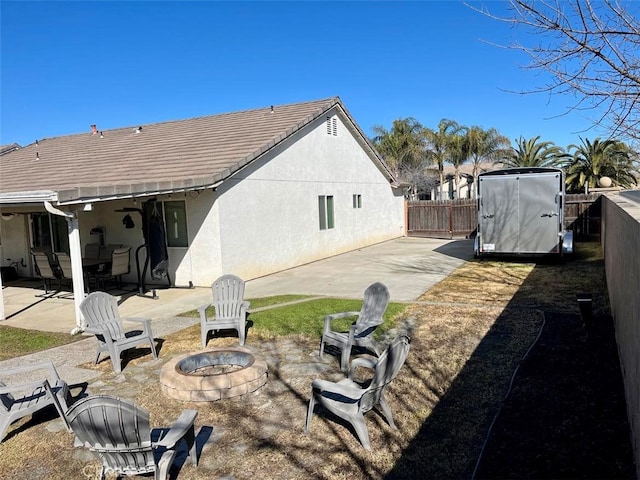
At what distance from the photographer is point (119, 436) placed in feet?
10.7

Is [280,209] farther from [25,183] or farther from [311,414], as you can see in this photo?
[311,414]

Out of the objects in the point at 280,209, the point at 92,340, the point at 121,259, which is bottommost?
the point at 92,340

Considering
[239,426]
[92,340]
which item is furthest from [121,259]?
[239,426]

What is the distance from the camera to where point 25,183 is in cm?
1349

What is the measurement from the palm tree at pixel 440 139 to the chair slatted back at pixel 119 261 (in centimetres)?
3379

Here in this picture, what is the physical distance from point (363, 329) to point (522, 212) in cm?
929

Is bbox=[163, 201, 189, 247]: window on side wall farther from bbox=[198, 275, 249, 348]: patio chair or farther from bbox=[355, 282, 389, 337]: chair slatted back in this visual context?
bbox=[355, 282, 389, 337]: chair slatted back

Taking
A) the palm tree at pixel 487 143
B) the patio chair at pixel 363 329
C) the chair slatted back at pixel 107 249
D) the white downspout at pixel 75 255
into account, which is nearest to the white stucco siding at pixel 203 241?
the chair slatted back at pixel 107 249

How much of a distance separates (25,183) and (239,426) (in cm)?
1209

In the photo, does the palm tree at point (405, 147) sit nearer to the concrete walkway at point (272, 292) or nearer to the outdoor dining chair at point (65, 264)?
the concrete walkway at point (272, 292)

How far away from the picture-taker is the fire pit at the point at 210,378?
5129 mm

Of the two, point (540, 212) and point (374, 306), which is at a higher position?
point (540, 212)

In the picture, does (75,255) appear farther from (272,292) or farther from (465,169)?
(465,169)

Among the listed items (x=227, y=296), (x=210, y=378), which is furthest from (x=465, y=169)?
(x=210, y=378)
